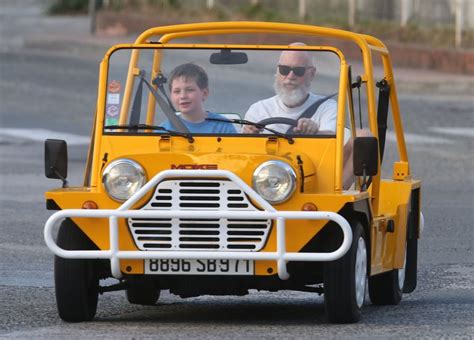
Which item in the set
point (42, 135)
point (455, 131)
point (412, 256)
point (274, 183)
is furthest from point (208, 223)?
point (455, 131)

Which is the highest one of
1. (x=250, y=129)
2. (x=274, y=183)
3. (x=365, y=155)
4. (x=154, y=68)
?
(x=154, y=68)

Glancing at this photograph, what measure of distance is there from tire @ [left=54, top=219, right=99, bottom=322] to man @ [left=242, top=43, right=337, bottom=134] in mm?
1168

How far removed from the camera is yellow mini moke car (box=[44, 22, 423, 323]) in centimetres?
834

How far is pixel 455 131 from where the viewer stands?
22344 mm

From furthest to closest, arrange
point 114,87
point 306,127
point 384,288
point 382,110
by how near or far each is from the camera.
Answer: point 382,110 < point 384,288 < point 114,87 < point 306,127

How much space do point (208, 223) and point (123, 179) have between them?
0.52 m

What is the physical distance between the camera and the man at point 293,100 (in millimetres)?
9047

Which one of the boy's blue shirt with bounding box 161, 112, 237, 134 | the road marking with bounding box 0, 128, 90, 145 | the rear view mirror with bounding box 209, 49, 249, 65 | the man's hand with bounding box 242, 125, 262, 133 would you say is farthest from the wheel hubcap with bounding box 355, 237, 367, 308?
the road marking with bounding box 0, 128, 90, 145

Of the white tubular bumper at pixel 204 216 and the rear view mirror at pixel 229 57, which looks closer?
the white tubular bumper at pixel 204 216

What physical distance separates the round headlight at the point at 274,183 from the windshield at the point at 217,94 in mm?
602

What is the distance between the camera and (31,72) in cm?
2955

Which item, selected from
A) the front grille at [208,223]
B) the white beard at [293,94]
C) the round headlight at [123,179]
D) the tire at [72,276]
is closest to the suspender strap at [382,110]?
the white beard at [293,94]

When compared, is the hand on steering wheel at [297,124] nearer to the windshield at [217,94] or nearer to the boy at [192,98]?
the windshield at [217,94]

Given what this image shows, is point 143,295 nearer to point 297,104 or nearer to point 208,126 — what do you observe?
point 208,126
